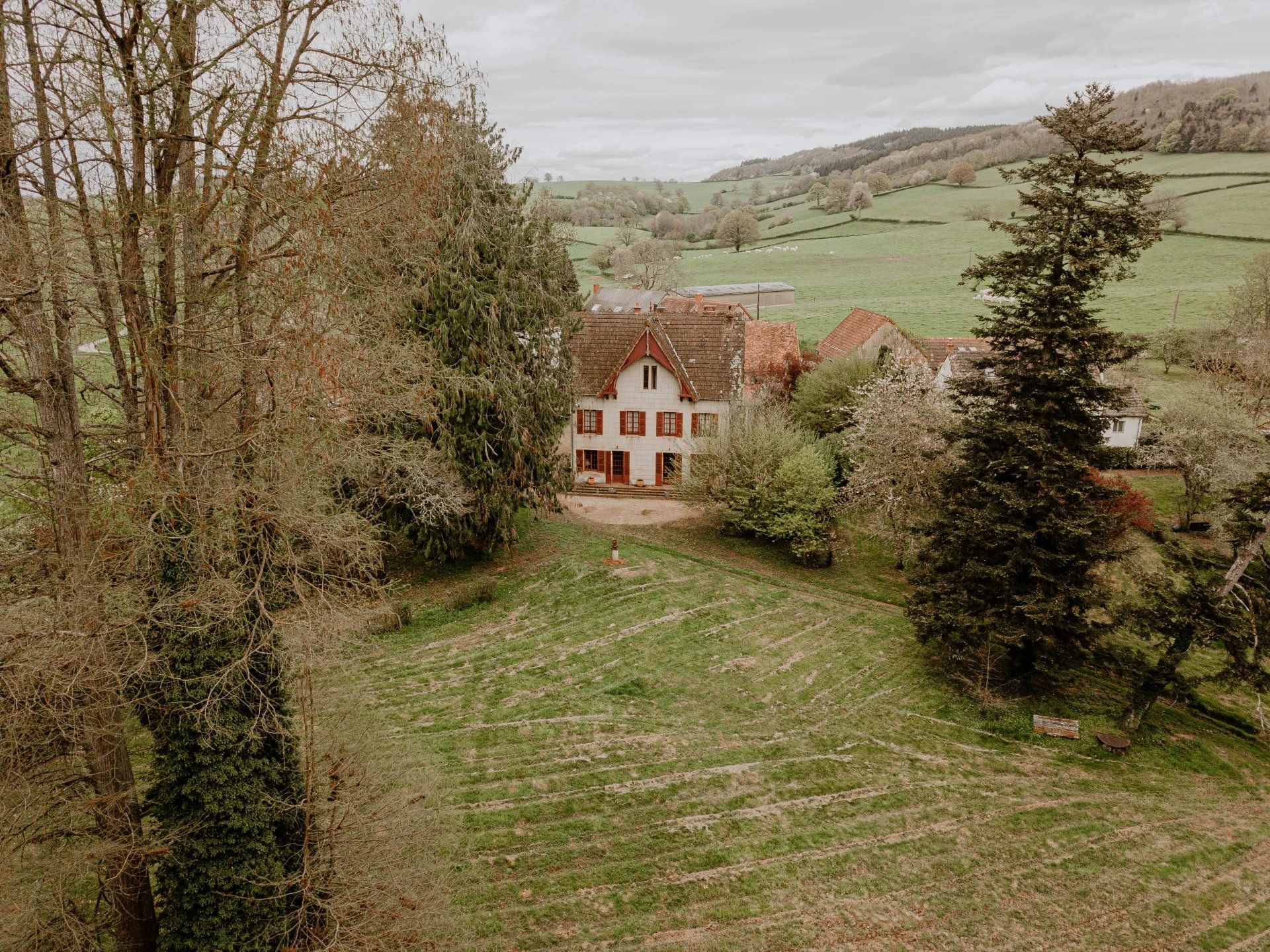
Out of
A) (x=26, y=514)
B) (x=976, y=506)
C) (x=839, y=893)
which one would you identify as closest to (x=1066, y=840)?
(x=839, y=893)

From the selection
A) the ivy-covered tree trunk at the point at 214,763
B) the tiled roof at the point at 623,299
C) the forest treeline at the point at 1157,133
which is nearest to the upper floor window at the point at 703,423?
the ivy-covered tree trunk at the point at 214,763

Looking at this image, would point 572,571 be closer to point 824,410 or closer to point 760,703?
point 760,703

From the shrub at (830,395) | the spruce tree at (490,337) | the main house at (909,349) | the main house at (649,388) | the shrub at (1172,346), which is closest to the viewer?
the spruce tree at (490,337)

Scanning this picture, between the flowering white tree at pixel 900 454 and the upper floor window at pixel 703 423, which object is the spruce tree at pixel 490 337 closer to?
the upper floor window at pixel 703 423

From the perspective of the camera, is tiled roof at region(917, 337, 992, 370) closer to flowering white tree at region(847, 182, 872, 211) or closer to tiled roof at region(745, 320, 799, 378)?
tiled roof at region(745, 320, 799, 378)

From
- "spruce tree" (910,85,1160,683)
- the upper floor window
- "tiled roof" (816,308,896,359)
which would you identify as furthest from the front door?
"spruce tree" (910,85,1160,683)

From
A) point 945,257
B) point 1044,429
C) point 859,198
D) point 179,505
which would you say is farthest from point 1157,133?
point 179,505
